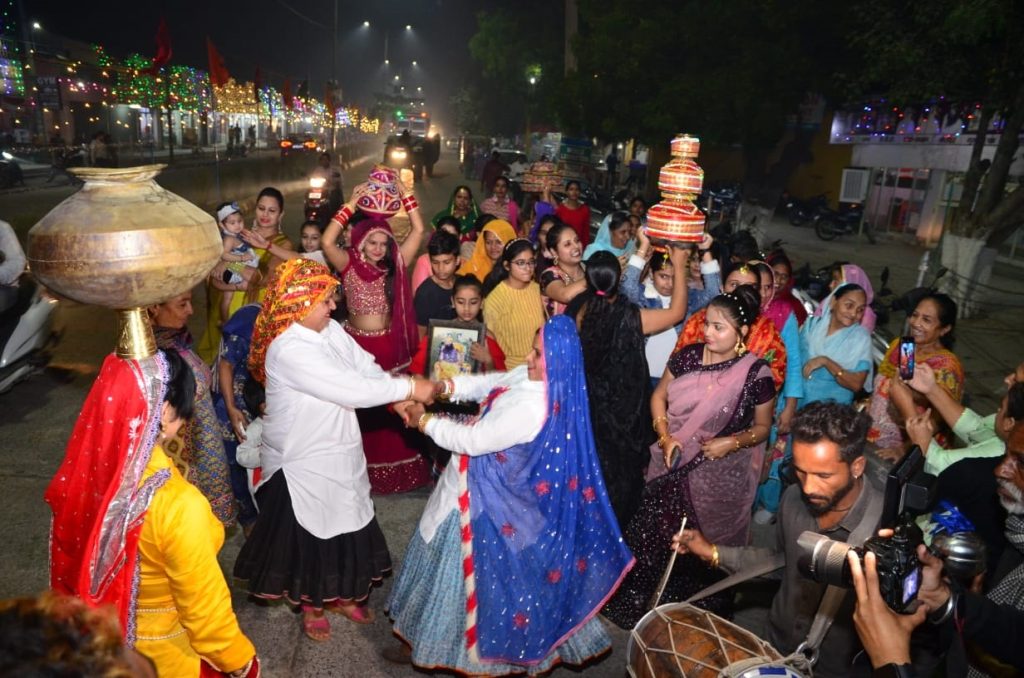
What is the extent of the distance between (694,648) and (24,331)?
20.5 feet

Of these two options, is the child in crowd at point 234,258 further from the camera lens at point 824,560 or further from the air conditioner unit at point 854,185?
the air conditioner unit at point 854,185

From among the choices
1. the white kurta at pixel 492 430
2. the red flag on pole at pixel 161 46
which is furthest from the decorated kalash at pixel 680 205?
the red flag on pole at pixel 161 46

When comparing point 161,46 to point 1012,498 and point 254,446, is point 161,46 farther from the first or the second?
point 1012,498

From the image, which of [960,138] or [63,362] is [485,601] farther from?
[960,138]

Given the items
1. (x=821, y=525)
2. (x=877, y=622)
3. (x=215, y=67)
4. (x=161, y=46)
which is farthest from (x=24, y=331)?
(x=215, y=67)

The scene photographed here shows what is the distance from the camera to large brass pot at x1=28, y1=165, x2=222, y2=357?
179 centimetres

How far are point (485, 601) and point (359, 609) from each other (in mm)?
1009

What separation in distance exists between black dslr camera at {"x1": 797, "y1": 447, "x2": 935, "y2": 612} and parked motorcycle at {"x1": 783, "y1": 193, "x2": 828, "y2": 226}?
24.1m

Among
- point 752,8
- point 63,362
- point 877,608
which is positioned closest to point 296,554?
point 877,608

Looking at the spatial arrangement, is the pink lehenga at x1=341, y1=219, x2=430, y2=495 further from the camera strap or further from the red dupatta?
the camera strap

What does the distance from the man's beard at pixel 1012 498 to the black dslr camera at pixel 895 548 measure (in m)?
0.41

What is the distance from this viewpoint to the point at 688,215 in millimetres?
4117

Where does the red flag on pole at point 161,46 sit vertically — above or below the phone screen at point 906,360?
above

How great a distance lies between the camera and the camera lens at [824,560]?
195cm
